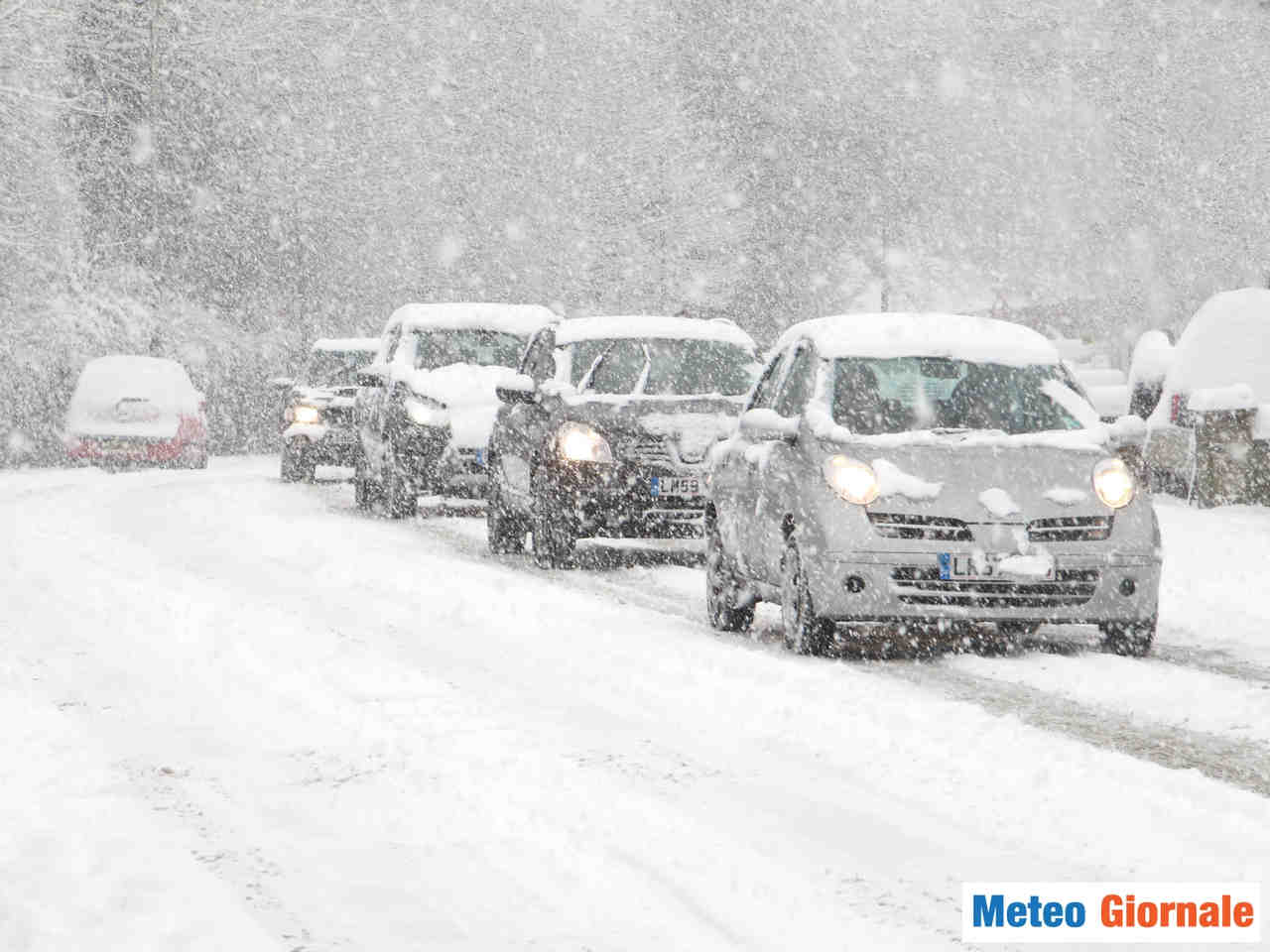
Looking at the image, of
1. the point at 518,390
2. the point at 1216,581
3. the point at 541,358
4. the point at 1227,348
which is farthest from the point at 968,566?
the point at 1227,348

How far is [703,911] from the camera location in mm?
5188

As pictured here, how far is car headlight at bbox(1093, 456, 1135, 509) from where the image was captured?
33.4 feet

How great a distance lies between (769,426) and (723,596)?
44.6 inches

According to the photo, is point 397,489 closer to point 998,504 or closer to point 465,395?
point 465,395

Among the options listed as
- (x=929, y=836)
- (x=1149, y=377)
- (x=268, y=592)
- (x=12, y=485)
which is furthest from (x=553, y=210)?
(x=929, y=836)

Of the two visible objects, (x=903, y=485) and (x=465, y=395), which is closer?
(x=903, y=485)

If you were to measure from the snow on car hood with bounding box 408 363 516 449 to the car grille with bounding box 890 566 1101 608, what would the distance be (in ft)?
29.8

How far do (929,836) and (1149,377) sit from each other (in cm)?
1698

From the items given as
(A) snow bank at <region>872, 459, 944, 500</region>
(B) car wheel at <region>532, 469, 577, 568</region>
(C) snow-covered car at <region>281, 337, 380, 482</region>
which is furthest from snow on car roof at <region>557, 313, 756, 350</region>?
(C) snow-covered car at <region>281, 337, 380, 482</region>

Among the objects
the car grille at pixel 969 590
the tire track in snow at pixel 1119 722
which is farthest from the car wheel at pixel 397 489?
the car grille at pixel 969 590

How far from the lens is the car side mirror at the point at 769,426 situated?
10531 millimetres

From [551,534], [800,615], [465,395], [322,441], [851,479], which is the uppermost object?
[851,479]

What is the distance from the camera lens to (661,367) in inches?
622

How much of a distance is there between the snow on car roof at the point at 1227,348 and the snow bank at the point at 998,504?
1068 cm
